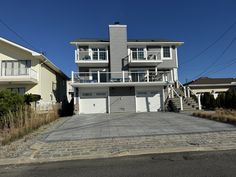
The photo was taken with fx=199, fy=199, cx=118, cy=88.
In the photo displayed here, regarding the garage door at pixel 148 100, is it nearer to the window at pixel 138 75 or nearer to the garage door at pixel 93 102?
the window at pixel 138 75

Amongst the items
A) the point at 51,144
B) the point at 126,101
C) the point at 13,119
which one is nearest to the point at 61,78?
the point at 126,101

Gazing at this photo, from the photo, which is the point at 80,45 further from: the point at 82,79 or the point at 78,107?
the point at 78,107

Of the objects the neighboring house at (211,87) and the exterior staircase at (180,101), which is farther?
the neighboring house at (211,87)

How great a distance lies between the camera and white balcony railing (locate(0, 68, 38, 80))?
1972cm

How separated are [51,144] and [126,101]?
13484mm

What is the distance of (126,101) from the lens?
2056 cm

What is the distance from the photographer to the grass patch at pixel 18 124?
28.0 ft

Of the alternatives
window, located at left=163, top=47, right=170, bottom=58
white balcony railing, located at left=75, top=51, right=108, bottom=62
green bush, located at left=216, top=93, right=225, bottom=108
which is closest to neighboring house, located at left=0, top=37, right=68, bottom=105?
white balcony railing, located at left=75, top=51, right=108, bottom=62

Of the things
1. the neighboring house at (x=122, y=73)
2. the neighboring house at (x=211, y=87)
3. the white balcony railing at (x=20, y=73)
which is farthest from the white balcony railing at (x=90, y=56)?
the neighboring house at (x=211, y=87)

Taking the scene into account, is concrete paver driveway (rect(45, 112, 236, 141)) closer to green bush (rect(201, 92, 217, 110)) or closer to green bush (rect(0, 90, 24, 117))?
green bush (rect(0, 90, 24, 117))

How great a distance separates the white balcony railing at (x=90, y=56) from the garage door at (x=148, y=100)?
5.61 metres

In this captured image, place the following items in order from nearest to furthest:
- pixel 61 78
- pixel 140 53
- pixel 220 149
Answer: pixel 220 149 < pixel 140 53 < pixel 61 78

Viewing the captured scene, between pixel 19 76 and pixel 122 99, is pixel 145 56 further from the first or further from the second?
pixel 19 76

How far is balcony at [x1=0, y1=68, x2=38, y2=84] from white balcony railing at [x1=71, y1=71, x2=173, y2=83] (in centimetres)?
421
